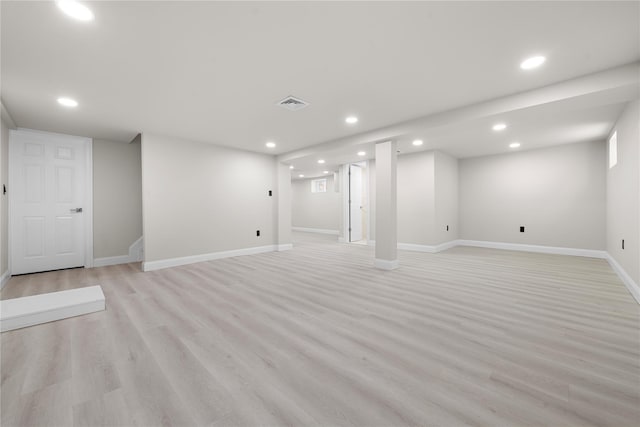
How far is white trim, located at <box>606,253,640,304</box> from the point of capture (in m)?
3.05

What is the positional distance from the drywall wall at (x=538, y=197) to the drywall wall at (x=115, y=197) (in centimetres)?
812

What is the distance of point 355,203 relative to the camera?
8492 mm

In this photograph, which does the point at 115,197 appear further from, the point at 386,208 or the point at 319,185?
the point at 319,185

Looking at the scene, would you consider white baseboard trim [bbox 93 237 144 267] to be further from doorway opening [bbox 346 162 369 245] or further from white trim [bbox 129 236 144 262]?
doorway opening [bbox 346 162 369 245]

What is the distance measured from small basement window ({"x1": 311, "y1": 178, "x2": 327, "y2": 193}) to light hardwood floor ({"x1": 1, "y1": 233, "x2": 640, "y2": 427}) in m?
7.60

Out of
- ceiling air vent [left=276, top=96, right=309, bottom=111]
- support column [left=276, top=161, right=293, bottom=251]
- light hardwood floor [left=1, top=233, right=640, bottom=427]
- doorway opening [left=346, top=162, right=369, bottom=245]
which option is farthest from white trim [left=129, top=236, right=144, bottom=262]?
doorway opening [left=346, top=162, right=369, bottom=245]

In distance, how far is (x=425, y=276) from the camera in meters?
4.12

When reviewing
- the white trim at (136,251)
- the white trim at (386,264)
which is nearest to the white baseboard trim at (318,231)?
the white trim at (386,264)

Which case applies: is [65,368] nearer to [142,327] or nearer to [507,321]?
[142,327]

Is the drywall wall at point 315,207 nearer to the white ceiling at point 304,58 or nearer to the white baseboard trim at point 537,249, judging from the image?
the white baseboard trim at point 537,249

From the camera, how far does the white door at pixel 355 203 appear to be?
8336mm

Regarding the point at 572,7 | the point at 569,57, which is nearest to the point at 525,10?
the point at 572,7

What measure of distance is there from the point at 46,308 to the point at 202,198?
10.4 ft

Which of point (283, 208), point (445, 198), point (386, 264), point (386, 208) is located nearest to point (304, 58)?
point (386, 208)
